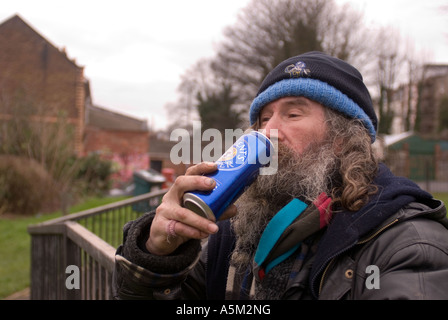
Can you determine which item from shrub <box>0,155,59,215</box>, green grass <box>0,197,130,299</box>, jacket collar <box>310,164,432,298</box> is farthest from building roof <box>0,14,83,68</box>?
jacket collar <box>310,164,432,298</box>

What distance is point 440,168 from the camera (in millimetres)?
17891

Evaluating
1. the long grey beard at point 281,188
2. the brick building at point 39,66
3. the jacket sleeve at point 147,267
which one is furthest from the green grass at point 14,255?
the brick building at point 39,66

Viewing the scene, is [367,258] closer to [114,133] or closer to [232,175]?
[232,175]

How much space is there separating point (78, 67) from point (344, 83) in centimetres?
2584

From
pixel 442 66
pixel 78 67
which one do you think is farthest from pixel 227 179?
pixel 442 66

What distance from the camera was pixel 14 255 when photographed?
21.5 ft

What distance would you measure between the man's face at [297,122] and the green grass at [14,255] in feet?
15.4

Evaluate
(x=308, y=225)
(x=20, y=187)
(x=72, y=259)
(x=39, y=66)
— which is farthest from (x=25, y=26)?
(x=308, y=225)

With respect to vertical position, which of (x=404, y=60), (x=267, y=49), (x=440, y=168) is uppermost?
(x=404, y=60)

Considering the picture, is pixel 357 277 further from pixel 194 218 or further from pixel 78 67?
pixel 78 67

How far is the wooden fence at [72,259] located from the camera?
244cm

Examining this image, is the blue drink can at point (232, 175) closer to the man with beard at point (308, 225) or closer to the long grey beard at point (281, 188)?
the man with beard at point (308, 225)

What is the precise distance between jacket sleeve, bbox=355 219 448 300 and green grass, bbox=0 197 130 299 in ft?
16.4
